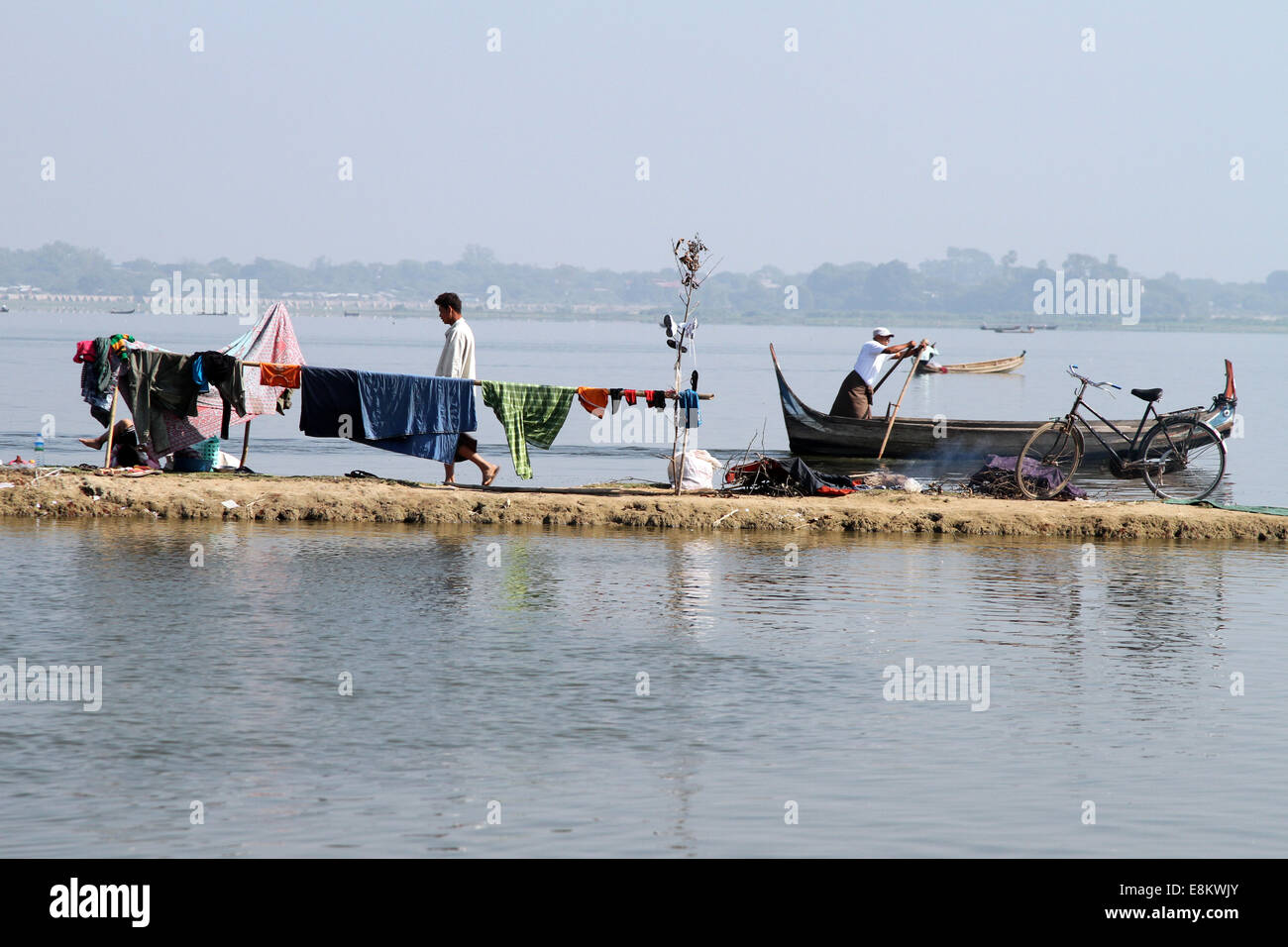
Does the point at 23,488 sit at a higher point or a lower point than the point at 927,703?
higher

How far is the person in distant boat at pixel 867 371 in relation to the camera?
18.3 metres

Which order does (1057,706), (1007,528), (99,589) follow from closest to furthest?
(1057,706) → (99,589) → (1007,528)

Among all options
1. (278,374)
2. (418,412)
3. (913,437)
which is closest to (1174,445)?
(913,437)

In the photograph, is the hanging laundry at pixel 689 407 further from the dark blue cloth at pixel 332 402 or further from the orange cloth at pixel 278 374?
the orange cloth at pixel 278 374

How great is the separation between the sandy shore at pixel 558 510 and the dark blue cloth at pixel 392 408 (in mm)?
561

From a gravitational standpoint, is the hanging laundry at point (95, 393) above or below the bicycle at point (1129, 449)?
above

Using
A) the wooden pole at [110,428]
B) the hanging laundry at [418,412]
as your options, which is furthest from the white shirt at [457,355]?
the wooden pole at [110,428]

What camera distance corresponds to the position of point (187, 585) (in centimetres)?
1090

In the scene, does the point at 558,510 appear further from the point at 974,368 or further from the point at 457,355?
the point at 974,368

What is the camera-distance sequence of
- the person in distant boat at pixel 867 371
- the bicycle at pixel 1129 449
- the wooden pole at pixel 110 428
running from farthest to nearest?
1. the person in distant boat at pixel 867 371
2. the bicycle at pixel 1129 449
3. the wooden pole at pixel 110 428

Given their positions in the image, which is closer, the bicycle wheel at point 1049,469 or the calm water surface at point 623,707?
the calm water surface at point 623,707

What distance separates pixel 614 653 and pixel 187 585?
3.78 meters

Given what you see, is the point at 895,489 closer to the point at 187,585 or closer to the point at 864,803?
the point at 187,585
